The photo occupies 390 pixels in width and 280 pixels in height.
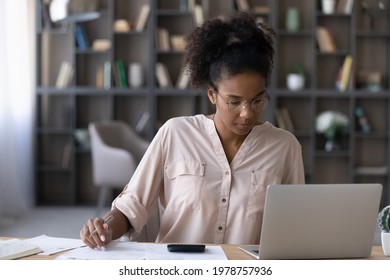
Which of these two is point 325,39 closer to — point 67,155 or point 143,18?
point 143,18

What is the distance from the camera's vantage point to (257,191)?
2.25 m

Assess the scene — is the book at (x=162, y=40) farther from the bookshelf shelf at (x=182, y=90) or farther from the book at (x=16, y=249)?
the book at (x=16, y=249)

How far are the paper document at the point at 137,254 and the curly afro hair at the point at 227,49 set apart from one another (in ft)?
1.78

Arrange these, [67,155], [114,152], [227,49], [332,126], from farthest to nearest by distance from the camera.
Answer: [67,155] < [332,126] < [114,152] < [227,49]

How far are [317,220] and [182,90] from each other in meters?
5.10

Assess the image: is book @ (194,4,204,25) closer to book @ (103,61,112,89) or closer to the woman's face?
book @ (103,61,112,89)

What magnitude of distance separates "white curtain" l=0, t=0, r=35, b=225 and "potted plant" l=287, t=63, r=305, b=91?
234 cm

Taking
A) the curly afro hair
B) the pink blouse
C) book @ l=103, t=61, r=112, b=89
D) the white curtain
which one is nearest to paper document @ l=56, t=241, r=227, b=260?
the pink blouse

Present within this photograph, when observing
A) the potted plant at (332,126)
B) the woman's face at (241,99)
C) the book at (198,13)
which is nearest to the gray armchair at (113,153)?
the book at (198,13)

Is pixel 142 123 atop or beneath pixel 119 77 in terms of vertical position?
beneath

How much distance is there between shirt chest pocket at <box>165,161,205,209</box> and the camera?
7.40 ft

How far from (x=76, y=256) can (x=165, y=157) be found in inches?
23.0

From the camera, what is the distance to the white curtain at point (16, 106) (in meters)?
6.18

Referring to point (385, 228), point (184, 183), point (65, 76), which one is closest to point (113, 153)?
point (65, 76)
